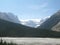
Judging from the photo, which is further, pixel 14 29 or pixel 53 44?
pixel 14 29

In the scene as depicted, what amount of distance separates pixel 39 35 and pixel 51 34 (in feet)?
6.63

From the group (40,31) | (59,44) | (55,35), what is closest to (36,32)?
(40,31)

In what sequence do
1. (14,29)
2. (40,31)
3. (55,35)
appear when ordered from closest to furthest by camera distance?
(55,35)
(40,31)
(14,29)

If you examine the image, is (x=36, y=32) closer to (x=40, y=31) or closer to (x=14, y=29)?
(x=40, y=31)

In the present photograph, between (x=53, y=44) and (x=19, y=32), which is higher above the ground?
(x=19, y=32)

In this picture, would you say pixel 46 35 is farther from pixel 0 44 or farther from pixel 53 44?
pixel 0 44

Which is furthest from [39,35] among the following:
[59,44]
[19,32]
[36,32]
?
[59,44]

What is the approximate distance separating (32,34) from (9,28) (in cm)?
877

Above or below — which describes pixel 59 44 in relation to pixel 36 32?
below

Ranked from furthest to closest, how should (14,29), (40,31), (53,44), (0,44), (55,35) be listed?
(14,29) → (40,31) → (55,35) → (53,44) → (0,44)

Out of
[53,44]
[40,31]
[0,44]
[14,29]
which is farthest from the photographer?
[14,29]

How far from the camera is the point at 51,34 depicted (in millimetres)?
31203

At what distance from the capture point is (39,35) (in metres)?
31.6

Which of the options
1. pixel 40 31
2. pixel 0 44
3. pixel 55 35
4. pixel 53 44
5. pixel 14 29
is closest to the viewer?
pixel 0 44
